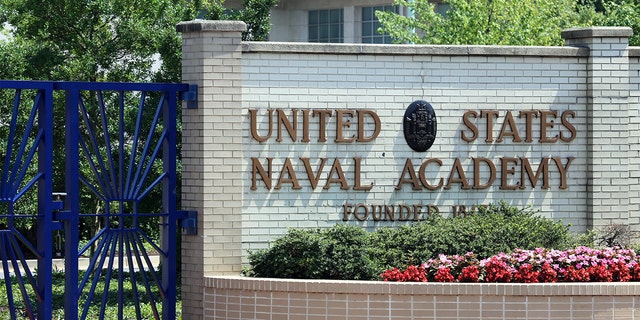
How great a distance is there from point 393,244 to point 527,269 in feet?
5.71

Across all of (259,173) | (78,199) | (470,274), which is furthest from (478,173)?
(78,199)

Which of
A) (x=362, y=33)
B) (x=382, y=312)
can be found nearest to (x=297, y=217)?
(x=382, y=312)

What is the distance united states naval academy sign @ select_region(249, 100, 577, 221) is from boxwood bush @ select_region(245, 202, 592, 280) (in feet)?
1.28

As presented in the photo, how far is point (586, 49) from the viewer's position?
50.9 ft

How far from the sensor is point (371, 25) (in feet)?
120

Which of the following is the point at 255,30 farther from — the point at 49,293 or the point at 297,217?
the point at 49,293

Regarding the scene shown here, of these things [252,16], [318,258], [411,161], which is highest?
[252,16]

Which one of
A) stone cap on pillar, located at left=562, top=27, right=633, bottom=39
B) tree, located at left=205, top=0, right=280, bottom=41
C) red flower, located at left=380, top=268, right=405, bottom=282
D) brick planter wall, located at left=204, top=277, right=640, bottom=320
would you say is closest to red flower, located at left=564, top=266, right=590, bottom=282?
brick planter wall, located at left=204, top=277, right=640, bottom=320

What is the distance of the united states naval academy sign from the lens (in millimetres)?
14711

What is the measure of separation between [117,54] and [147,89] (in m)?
7.38

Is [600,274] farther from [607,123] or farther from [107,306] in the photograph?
[107,306]

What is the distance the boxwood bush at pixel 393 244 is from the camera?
13.8 m

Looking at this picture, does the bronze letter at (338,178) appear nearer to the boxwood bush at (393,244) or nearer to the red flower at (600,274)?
the boxwood bush at (393,244)

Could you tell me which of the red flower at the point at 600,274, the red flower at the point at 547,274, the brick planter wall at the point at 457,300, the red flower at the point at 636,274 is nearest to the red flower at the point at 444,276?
the brick planter wall at the point at 457,300
